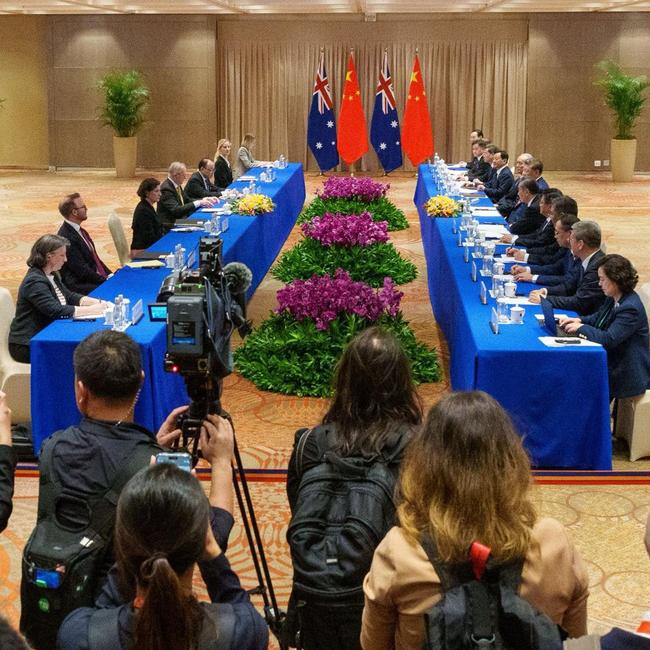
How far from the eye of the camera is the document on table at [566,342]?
17.0 feet

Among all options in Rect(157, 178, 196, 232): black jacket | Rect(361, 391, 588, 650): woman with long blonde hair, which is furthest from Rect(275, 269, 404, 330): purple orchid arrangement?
Rect(361, 391, 588, 650): woman with long blonde hair

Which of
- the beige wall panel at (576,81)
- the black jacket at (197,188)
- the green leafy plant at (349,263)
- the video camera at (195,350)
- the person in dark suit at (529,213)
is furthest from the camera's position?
the beige wall panel at (576,81)

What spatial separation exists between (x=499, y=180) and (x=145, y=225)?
487 cm

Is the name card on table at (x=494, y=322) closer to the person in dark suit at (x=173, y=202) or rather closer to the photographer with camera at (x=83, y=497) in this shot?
the photographer with camera at (x=83, y=497)

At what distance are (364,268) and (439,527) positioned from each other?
757cm

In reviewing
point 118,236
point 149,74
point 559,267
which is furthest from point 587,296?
point 149,74

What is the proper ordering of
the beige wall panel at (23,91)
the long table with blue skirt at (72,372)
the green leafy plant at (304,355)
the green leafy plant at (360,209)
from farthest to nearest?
the beige wall panel at (23,91) < the green leafy plant at (360,209) < the green leafy plant at (304,355) < the long table with blue skirt at (72,372)

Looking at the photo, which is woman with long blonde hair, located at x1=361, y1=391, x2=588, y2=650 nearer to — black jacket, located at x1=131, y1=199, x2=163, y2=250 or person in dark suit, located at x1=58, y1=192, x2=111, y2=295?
person in dark suit, located at x1=58, y1=192, x2=111, y2=295

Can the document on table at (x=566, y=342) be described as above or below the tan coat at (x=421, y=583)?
below

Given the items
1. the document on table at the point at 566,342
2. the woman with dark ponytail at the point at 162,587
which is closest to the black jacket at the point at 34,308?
the document on table at the point at 566,342

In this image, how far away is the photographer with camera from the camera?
2.42m

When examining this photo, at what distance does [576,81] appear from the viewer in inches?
768

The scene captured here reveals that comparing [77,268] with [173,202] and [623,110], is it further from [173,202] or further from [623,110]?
[623,110]

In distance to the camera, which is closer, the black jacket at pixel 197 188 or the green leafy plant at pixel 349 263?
the green leafy plant at pixel 349 263
